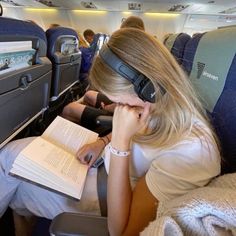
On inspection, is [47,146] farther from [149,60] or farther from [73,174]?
[149,60]

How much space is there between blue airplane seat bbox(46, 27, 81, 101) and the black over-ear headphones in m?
0.80

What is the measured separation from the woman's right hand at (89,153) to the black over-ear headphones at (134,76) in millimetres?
408

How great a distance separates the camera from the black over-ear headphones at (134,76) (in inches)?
24.9

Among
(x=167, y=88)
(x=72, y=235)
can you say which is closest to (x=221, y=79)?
(x=167, y=88)

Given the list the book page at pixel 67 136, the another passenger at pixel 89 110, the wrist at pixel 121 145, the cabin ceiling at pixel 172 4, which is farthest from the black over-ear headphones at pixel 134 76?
the cabin ceiling at pixel 172 4

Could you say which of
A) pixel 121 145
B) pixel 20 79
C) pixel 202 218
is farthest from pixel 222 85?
pixel 20 79

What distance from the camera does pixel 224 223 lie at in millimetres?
361

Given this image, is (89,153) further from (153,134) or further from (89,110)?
(89,110)

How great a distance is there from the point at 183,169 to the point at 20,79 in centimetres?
65

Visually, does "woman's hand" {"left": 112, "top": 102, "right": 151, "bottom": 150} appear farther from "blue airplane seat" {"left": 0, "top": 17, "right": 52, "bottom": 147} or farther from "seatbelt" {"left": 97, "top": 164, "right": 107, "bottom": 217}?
"blue airplane seat" {"left": 0, "top": 17, "right": 52, "bottom": 147}

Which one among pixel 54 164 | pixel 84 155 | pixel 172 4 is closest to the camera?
pixel 54 164

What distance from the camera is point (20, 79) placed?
912 millimetres

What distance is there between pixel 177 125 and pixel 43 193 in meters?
0.53

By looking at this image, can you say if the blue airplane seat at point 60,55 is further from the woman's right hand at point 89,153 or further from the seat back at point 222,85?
the seat back at point 222,85
